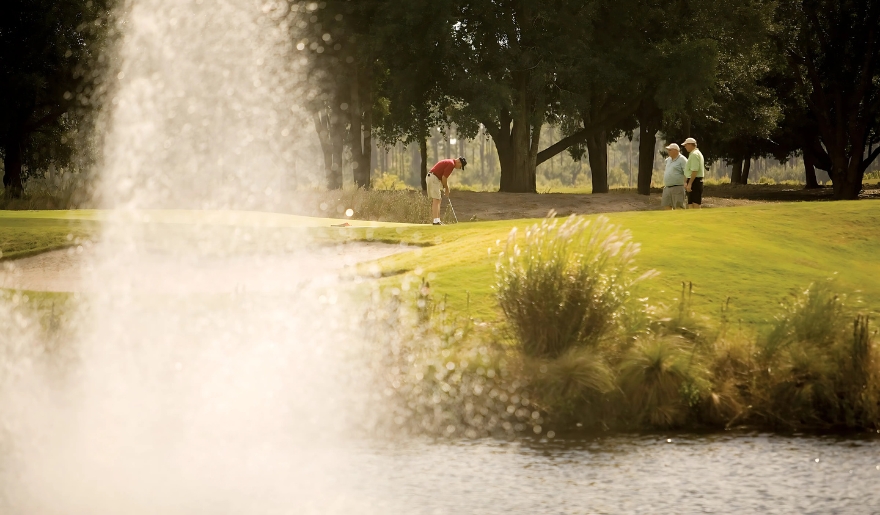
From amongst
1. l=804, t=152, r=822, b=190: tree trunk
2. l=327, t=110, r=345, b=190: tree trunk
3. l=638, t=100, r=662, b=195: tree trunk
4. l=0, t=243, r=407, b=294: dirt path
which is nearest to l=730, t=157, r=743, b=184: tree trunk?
l=804, t=152, r=822, b=190: tree trunk

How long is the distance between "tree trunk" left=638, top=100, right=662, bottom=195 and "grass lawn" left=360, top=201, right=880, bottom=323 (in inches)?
1101

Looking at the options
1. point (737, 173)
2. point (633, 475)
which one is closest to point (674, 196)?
point (633, 475)

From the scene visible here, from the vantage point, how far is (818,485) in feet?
31.8

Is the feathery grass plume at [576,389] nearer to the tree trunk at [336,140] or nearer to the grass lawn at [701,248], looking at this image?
the grass lawn at [701,248]

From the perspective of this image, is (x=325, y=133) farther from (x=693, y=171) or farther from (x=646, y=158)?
(x=693, y=171)

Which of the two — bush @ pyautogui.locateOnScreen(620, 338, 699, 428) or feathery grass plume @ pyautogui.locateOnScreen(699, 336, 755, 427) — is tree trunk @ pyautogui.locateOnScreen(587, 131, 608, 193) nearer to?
feathery grass plume @ pyautogui.locateOnScreen(699, 336, 755, 427)

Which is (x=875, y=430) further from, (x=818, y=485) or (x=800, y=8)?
(x=800, y=8)

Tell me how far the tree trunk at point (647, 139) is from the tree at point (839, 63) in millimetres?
5893

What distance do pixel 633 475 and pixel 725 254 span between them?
754 cm

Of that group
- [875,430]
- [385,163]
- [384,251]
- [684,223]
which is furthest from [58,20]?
[385,163]

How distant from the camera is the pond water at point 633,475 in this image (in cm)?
922

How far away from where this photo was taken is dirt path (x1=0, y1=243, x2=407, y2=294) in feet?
57.5

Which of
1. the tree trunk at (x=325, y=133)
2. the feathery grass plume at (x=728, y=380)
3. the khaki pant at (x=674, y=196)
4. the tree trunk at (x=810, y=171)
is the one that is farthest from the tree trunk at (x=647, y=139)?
the feathery grass plume at (x=728, y=380)

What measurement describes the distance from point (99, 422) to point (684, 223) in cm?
1053
